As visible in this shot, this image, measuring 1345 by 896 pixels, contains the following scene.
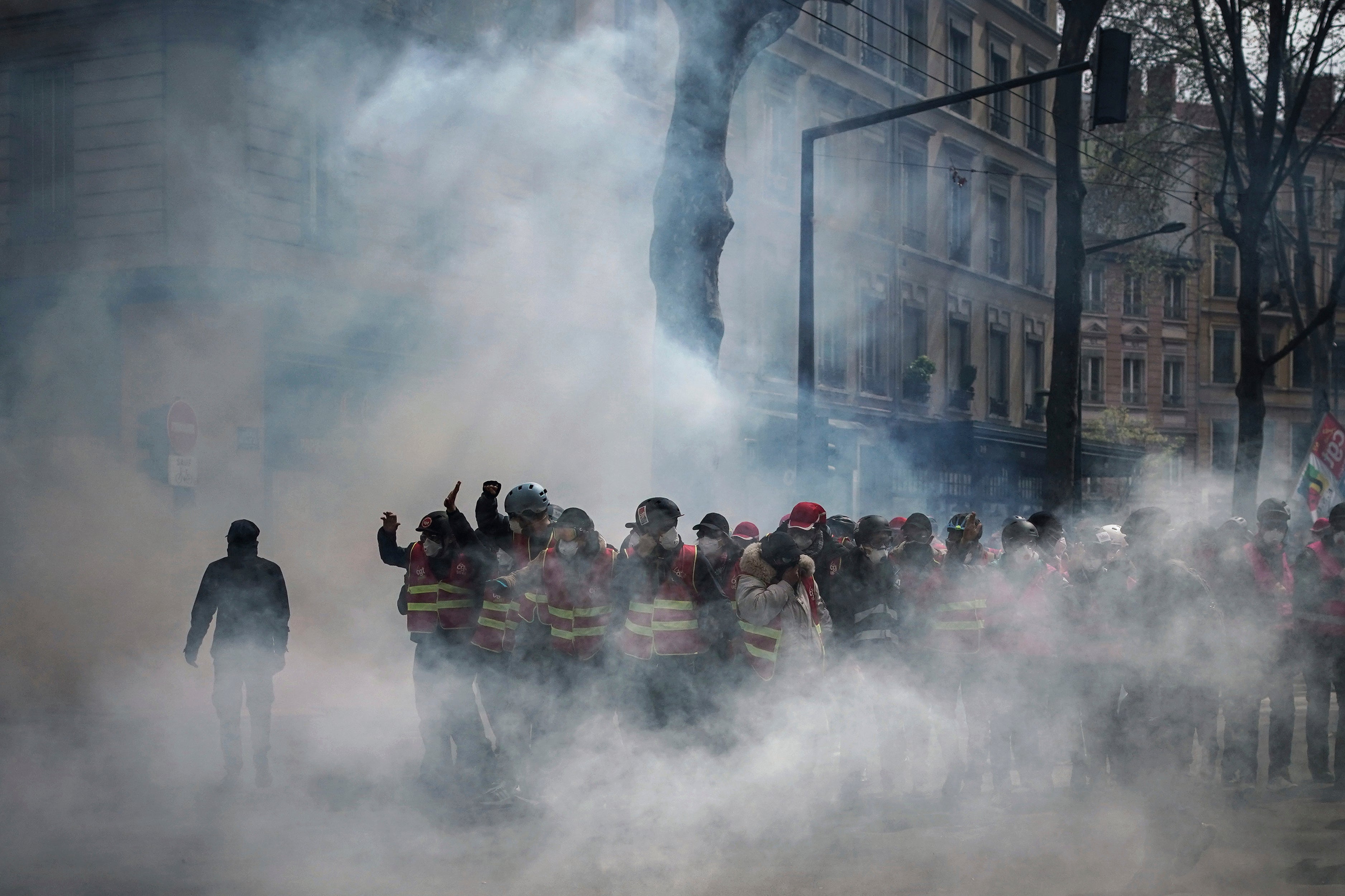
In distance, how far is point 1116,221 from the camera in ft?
81.9

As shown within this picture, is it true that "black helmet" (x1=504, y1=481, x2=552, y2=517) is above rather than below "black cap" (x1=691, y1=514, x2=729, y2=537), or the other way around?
above

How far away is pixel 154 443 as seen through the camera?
11.5 metres

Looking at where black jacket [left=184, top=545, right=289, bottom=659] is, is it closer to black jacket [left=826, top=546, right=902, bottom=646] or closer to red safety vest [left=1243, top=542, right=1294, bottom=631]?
black jacket [left=826, top=546, right=902, bottom=646]

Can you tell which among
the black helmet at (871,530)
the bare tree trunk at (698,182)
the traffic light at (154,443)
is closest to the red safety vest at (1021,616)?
the black helmet at (871,530)

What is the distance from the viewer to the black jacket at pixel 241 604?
6.87m

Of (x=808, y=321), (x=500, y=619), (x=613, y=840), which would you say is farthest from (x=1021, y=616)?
(x=808, y=321)

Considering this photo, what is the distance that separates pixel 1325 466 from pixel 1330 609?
511 centimetres

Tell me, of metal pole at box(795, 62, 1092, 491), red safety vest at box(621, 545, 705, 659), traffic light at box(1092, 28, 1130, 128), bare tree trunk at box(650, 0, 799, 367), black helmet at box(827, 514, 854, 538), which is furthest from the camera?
metal pole at box(795, 62, 1092, 491)

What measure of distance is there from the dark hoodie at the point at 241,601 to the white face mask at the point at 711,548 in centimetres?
208

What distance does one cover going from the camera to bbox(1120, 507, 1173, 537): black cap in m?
7.00

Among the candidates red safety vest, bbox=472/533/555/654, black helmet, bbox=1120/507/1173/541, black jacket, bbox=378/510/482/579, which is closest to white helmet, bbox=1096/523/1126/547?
black helmet, bbox=1120/507/1173/541

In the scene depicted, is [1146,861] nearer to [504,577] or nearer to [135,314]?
[504,577]

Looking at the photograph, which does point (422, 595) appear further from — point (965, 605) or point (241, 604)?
point (965, 605)

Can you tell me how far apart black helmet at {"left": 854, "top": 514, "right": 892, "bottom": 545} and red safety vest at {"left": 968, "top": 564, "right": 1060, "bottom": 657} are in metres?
0.50
